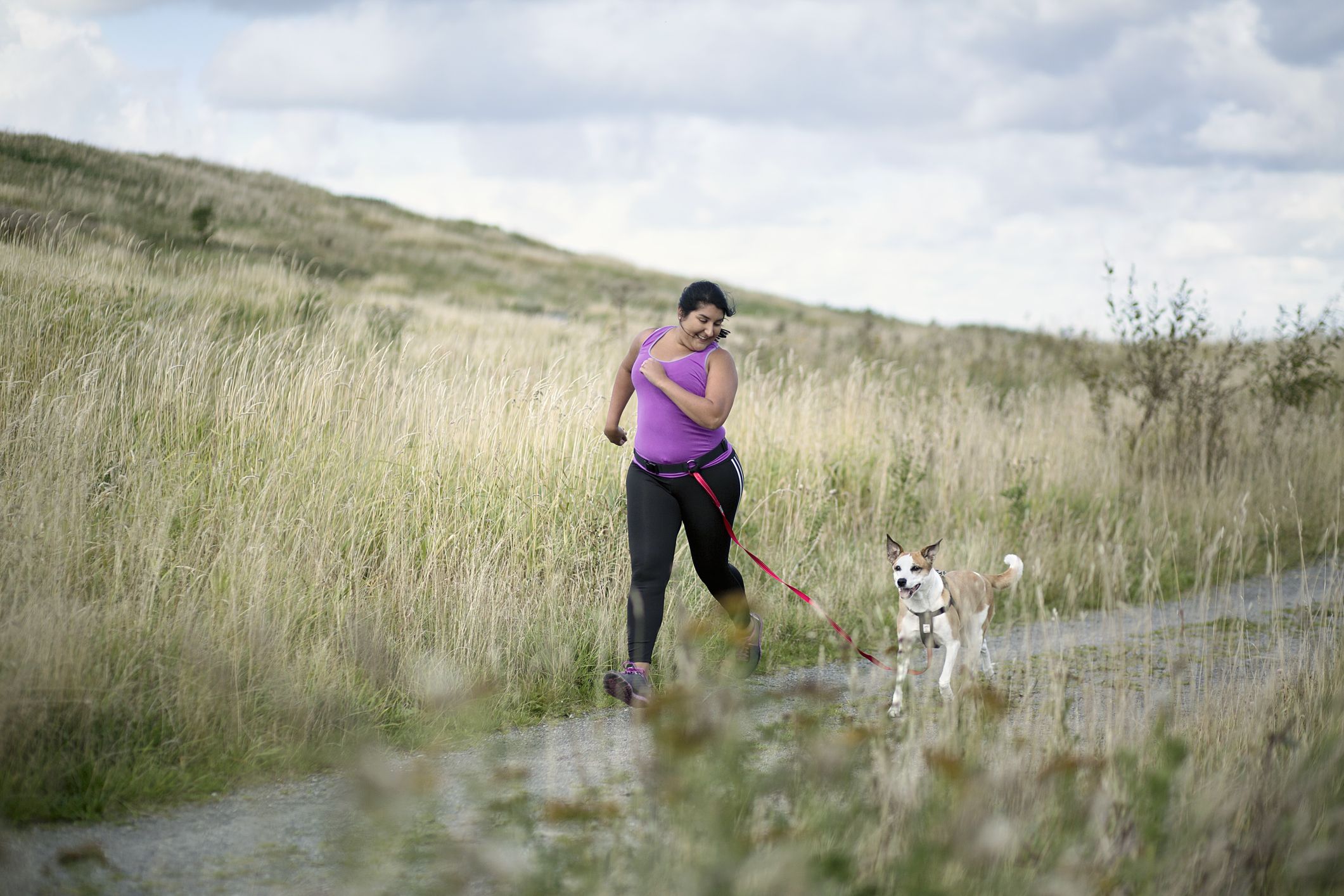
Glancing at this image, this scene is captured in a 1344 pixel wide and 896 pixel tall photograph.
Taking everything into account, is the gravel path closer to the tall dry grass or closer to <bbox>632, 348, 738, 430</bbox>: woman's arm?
the tall dry grass

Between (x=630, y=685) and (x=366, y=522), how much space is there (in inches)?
89.7

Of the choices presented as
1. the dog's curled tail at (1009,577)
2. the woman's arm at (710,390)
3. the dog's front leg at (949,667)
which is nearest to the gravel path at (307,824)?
the dog's front leg at (949,667)

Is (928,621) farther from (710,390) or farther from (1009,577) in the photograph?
(710,390)

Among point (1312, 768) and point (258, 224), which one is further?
point (258, 224)

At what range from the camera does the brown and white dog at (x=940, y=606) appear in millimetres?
5148

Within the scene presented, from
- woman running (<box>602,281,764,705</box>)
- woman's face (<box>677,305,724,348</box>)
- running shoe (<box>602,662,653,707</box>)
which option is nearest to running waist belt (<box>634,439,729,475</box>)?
woman running (<box>602,281,764,705</box>)

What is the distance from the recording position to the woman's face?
4.73 meters

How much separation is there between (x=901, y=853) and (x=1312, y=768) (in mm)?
1660

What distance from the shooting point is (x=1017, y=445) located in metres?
10.6

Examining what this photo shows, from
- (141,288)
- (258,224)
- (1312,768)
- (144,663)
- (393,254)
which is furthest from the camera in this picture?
(393,254)

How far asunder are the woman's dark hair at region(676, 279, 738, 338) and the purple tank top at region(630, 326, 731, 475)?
22 centimetres

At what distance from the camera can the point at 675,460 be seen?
4887 mm

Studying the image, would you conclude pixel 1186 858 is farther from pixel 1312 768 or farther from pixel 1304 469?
pixel 1304 469

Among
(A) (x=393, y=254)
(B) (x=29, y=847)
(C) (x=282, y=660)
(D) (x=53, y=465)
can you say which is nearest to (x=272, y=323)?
(D) (x=53, y=465)
